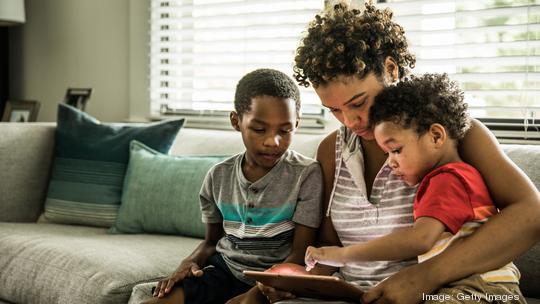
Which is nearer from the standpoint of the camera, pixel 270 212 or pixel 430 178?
pixel 430 178

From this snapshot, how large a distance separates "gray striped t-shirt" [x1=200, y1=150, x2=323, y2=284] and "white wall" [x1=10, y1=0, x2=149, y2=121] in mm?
1886

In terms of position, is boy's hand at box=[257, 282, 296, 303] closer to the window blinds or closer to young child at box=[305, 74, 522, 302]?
young child at box=[305, 74, 522, 302]

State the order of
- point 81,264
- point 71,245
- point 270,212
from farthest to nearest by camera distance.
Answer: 1. point 71,245
2. point 81,264
3. point 270,212

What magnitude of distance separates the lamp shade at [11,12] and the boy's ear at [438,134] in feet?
9.85

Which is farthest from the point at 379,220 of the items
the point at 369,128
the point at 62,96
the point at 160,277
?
the point at 62,96

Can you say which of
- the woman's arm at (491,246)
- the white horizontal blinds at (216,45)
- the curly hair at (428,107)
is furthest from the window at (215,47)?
the woman's arm at (491,246)

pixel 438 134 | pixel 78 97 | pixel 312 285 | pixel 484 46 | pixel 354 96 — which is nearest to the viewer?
pixel 312 285

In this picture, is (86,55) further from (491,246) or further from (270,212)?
(491,246)

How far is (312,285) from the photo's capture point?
4.30 feet

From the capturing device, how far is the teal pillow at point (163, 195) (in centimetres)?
238

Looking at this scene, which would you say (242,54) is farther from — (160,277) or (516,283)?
(516,283)

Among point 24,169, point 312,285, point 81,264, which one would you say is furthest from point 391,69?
point 24,169

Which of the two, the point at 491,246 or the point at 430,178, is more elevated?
the point at 430,178

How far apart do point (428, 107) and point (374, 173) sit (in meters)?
0.29
